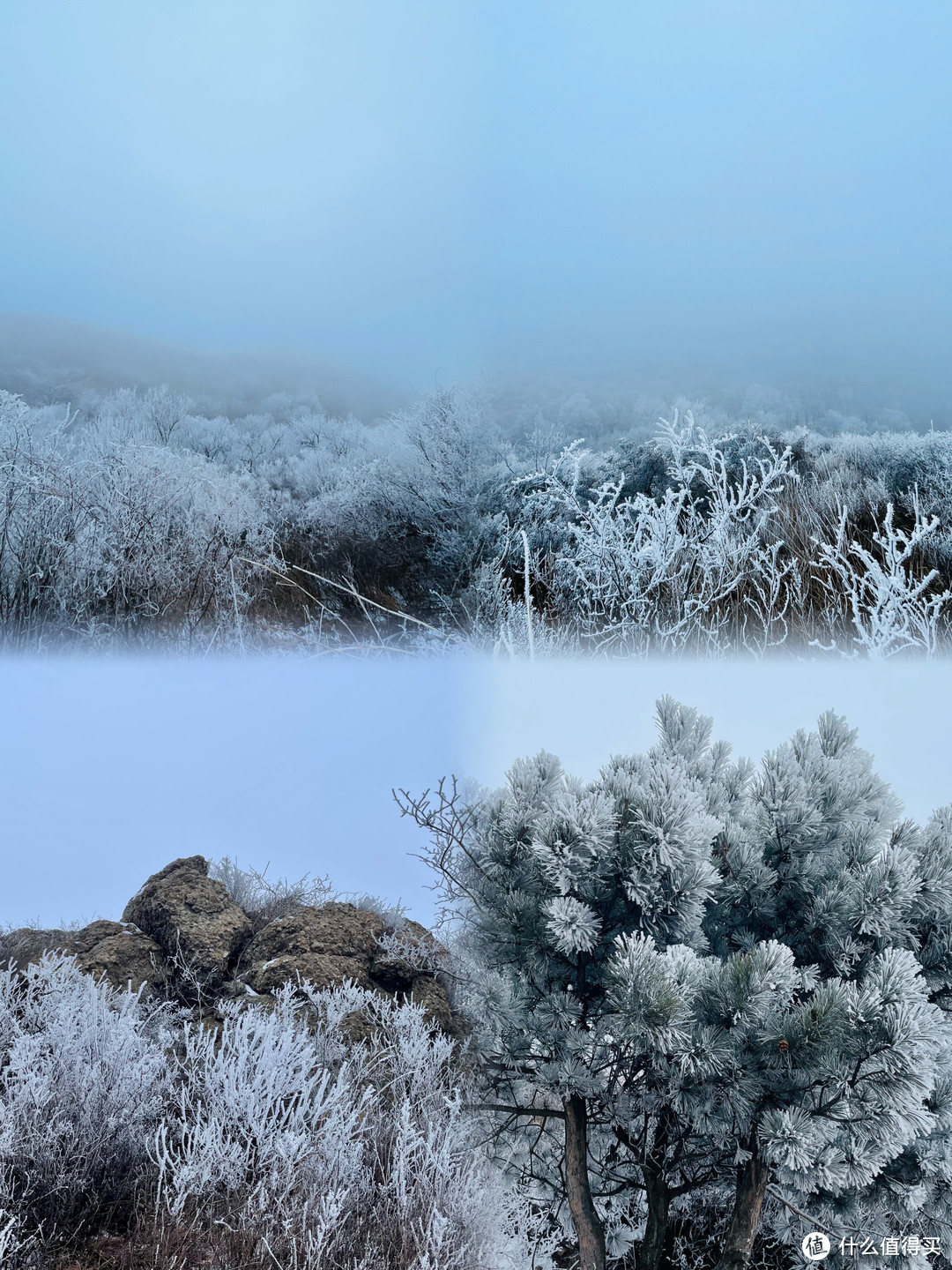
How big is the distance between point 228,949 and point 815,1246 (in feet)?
6.82

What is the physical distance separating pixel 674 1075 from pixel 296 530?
178cm

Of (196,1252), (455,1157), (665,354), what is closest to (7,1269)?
(196,1252)

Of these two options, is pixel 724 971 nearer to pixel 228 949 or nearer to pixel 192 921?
pixel 228 949

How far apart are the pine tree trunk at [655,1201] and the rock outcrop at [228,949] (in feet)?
2.57

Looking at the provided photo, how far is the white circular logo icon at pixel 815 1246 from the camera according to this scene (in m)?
1.98

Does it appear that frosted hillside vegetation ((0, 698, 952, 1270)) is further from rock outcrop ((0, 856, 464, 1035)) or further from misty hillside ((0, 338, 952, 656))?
misty hillside ((0, 338, 952, 656))

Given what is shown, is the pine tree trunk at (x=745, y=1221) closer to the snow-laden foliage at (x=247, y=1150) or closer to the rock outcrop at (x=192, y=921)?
the snow-laden foliage at (x=247, y=1150)

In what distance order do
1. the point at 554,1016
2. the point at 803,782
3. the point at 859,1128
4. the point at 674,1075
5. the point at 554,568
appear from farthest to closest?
the point at 554,568 → the point at 803,782 → the point at 554,1016 → the point at 674,1075 → the point at 859,1128

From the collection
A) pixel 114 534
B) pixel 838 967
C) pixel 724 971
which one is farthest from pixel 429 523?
pixel 838 967

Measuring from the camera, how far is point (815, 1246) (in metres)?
2.05

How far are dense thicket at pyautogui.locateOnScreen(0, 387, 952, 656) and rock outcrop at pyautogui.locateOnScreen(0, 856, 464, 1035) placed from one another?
1.27 meters

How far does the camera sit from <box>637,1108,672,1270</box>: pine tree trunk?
2258mm

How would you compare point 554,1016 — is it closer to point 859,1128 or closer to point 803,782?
point 859,1128

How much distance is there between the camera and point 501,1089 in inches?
88.0
